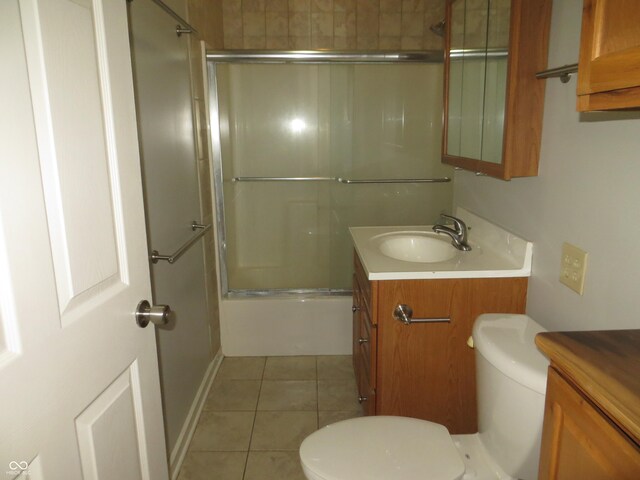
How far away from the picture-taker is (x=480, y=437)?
4.29 feet

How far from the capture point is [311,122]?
110 inches

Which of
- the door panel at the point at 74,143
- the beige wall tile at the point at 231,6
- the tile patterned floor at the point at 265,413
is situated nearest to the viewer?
the door panel at the point at 74,143

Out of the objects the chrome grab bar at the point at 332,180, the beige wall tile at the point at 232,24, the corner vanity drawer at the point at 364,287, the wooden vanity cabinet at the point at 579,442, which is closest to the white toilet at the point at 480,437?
the wooden vanity cabinet at the point at 579,442

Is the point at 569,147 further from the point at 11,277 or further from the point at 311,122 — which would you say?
the point at 311,122

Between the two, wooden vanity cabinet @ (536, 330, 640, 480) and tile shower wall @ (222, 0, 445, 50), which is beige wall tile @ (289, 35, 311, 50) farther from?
wooden vanity cabinet @ (536, 330, 640, 480)

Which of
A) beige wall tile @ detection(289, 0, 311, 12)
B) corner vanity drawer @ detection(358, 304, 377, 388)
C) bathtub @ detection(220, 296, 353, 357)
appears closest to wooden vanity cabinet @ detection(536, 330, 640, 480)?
corner vanity drawer @ detection(358, 304, 377, 388)

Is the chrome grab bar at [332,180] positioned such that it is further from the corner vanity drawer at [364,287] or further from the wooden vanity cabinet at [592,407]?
the wooden vanity cabinet at [592,407]

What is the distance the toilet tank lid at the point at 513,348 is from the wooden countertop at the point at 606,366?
13.0 inches

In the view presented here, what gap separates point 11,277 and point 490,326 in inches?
43.3

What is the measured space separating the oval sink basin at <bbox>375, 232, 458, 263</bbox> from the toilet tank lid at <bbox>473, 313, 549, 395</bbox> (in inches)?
29.6

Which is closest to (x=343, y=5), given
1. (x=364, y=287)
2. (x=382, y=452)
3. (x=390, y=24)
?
(x=390, y=24)

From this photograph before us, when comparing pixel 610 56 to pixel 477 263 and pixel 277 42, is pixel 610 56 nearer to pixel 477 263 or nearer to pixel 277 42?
pixel 477 263

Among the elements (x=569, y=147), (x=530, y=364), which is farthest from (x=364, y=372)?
(x=569, y=147)

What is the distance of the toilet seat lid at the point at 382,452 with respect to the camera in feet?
3.76
